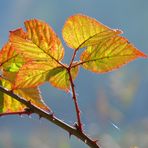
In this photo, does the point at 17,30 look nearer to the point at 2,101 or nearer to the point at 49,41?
the point at 49,41

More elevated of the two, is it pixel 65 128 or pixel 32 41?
pixel 32 41

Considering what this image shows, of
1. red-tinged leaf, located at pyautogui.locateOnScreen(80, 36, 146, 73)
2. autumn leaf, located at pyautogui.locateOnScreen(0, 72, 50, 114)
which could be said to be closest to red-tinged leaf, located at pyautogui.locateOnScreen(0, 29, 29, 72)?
autumn leaf, located at pyautogui.locateOnScreen(0, 72, 50, 114)

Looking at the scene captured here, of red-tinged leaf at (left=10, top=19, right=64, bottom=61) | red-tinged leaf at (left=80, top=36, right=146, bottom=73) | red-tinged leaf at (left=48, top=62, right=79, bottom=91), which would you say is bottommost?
red-tinged leaf at (left=48, top=62, right=79, bottom=91)

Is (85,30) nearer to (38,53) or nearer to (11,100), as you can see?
(38,53)

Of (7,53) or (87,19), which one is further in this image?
(7,53)

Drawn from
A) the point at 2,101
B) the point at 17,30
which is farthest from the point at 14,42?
the point at 2,101

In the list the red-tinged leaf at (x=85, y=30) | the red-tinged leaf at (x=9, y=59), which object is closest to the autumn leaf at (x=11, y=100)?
the red-tinged leaf at (x=9, y=59)

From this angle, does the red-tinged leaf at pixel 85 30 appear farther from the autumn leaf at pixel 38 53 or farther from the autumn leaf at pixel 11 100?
the autumn leaf at pixel 11 100

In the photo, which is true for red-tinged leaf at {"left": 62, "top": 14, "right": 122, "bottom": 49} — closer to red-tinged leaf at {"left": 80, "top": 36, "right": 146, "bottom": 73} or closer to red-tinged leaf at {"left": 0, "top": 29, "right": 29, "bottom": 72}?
red-tinged leaf at {"left": 80, "top": 36, "right": 146, "bottom": 73}
